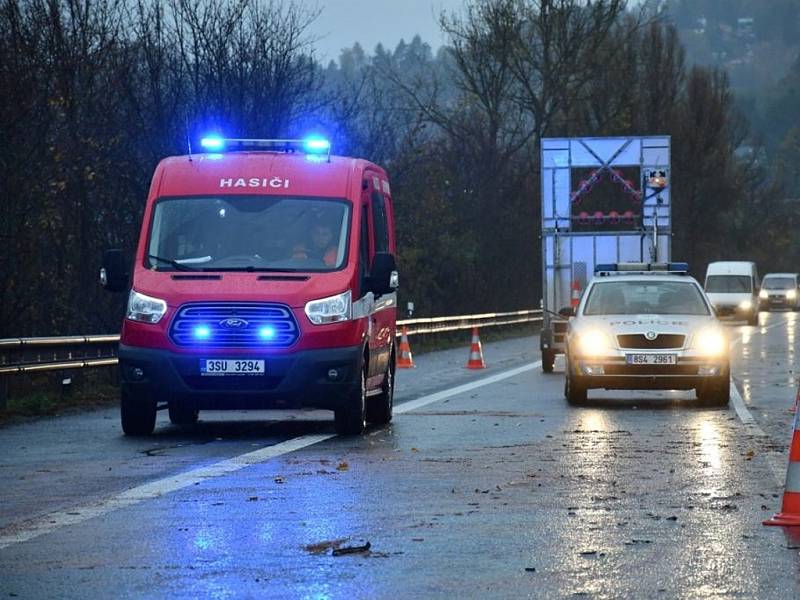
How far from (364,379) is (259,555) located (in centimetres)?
781

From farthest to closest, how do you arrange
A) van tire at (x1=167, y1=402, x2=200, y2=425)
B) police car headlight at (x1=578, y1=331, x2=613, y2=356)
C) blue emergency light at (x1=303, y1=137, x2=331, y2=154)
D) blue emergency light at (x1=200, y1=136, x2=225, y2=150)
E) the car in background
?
the car in background, police car headlight at (x1=578, y1=331, x2=613, y2=356), van tire at (x1=167, y1=402, x2=200, y2=425), blue emergency light at (x1=200, y1=136, x2=225, y2=150), blue emergency light at (x1=303, y1=137, x2=331, y2=154)

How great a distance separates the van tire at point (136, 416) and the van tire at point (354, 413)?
5.20 ft

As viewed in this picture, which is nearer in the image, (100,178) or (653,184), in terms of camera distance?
(100,178)

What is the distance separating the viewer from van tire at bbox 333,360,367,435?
16109 mm

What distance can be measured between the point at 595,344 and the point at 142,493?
34.0 ft

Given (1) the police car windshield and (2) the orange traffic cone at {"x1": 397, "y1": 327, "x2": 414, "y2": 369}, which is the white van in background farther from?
(1) the police car windshield

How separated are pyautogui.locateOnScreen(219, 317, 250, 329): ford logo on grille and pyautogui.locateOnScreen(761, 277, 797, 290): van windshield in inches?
3115

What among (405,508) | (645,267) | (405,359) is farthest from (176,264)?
(405,359)

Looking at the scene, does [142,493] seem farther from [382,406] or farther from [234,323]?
[382,406]

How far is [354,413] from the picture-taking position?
16203 millimetres

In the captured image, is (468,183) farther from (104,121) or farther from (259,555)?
(259,555)

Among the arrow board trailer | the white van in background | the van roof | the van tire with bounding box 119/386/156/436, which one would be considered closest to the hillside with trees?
the van roof

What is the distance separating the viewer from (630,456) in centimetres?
1412

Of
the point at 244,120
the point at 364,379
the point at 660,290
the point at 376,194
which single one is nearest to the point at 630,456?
the point at 364,379
